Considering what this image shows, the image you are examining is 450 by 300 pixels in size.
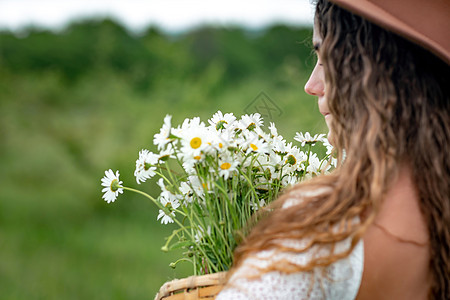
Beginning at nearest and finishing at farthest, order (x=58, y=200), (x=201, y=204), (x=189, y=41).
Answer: (x=201, y=204) < (x=58, y=200) < (x=189, y=41)

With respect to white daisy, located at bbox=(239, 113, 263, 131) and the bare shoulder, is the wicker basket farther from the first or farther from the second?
white daisy, located at bbox=(239, 113, 263, 131)

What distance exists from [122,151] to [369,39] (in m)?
7.27

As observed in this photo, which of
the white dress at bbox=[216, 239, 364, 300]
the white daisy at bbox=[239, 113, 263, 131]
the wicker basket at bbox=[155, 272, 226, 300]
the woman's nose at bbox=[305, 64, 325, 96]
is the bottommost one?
the white dress at bbox=[216, 239, 364, 300]

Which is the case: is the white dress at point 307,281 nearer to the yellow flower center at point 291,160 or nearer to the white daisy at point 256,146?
the white daisy at point 256,146

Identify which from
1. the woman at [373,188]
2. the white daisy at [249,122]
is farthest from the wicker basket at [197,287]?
the white daisy at [249,122]

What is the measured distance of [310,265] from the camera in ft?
3.27

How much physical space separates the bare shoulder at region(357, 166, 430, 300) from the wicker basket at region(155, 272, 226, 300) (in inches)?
11.0

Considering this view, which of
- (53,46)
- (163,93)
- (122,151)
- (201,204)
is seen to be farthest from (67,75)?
(201,204)

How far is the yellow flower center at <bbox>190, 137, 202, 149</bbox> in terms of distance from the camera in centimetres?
123

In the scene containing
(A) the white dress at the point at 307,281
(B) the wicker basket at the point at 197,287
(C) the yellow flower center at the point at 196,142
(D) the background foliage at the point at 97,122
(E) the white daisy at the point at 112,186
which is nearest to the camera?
(A) the white dress at the point at 307,281

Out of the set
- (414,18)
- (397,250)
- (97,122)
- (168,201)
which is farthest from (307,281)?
(97,122)

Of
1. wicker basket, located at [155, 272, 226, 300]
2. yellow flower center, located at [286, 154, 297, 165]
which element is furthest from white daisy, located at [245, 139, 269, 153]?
wicker basket, located at [155, 272, 226, 300]

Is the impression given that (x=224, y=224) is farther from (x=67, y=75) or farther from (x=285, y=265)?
(x=67, y=75)

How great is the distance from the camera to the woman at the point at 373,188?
1.02 meters
